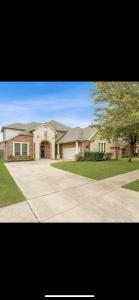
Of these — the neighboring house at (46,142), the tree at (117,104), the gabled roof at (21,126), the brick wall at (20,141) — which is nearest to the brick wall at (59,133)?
the neighboring house at (46,142)

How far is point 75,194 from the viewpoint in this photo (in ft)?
18.1

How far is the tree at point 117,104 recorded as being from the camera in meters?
8.03

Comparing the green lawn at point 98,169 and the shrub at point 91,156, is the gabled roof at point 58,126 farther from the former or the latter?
the green lawn at point 98,169

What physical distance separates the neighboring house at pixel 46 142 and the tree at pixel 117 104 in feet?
20.6

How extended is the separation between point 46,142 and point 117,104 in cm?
1430

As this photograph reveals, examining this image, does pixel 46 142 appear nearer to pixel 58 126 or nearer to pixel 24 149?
pixel 24 149

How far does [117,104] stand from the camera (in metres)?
9.76

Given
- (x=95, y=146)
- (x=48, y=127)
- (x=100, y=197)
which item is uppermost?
(x=48, y=127)

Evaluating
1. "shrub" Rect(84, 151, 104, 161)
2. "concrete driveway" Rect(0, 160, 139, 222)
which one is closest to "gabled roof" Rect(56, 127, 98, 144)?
"shrub" Rect(84, 151, 104, 161)

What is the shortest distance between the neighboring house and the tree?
6.27 meters
